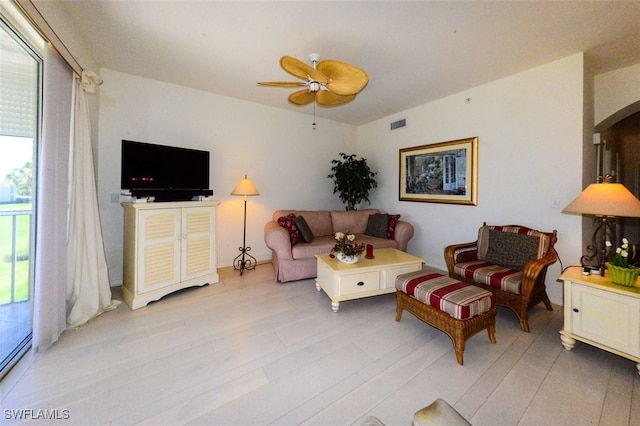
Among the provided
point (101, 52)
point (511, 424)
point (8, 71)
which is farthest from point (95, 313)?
point (511, 424)

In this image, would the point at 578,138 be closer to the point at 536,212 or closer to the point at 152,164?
the point at 536,212

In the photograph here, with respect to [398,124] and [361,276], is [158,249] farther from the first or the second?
[398,124]

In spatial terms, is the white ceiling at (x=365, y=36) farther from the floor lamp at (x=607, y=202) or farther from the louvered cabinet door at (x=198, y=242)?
the louvered cabinet door at (x=198, y=242)

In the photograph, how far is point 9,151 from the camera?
1.69 meters

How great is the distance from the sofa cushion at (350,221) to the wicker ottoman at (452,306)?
Result: 219 cm

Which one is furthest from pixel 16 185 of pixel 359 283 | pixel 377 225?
pixel 377 225

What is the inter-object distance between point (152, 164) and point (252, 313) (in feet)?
6.81

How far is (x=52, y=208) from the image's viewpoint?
1.87 meters

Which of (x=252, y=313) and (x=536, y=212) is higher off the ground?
(x=536, y=212)

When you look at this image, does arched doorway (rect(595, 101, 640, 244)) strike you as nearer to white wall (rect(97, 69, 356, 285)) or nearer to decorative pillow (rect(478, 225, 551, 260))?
decorative pillow (rect(478, 225, 551, 260))

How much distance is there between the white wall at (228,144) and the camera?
3.09 metres

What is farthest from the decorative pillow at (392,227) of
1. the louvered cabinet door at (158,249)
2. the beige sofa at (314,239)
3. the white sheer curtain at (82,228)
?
the white sheer curtain at (82,228)

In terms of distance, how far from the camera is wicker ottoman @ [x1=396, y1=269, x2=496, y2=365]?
1.83m

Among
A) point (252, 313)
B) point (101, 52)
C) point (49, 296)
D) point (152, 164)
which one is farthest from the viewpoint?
point (152, 164)
